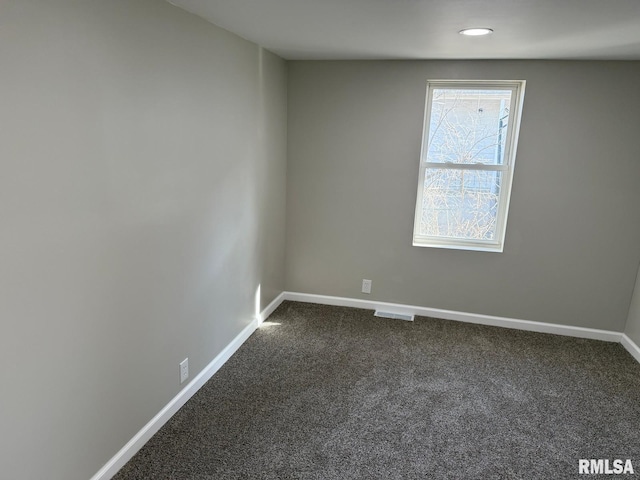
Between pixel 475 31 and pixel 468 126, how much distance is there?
49.4 inches

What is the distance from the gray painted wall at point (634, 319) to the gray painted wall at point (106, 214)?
3.06 metres

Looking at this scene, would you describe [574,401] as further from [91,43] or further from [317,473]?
[91,43]

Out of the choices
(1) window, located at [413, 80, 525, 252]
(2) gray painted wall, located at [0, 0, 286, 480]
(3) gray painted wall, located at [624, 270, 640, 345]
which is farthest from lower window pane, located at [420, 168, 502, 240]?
(2) gray painted wall, located at [0, 0, 286, 480]

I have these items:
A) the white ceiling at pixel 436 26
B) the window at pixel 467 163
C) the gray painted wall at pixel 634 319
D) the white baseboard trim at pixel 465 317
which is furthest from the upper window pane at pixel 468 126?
the gray painted wall at pixel 634 319

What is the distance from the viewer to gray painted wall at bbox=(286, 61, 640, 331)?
321 cm

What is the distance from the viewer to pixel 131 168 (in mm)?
1911

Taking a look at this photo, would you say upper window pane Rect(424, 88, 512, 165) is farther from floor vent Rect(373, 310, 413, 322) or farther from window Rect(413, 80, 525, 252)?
floor vent Rect(373, 310, 413, 322)

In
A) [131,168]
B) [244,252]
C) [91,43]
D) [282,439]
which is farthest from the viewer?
[244,252]

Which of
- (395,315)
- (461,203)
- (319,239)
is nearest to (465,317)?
(395,315)

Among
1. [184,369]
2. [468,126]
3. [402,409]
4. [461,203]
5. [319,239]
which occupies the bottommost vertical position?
[402,409]

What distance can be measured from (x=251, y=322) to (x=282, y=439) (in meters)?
1.28

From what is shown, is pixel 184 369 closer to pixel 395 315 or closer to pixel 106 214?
pixel 106 214

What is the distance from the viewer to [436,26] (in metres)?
2.26

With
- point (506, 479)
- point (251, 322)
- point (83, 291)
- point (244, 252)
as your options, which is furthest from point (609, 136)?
point (83, 291)
